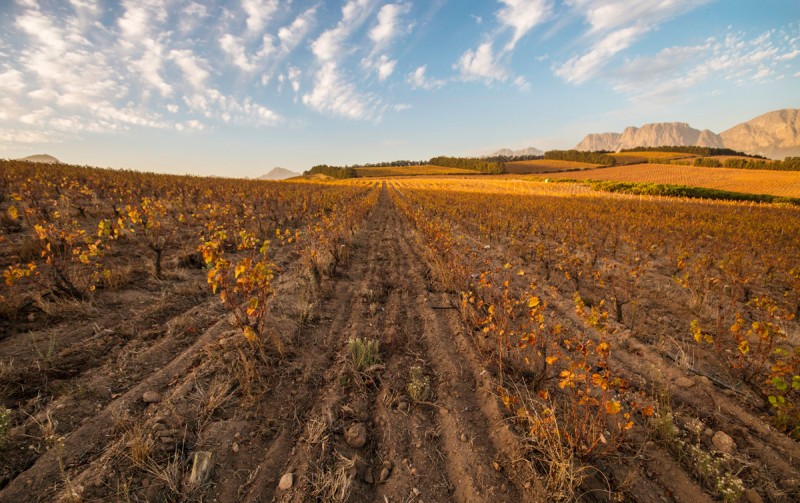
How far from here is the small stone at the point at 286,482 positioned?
228 centimetres

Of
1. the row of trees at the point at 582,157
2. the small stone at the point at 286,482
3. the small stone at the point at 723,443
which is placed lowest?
the small stone at the point at 723,443

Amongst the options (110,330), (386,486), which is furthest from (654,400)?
(110,330)

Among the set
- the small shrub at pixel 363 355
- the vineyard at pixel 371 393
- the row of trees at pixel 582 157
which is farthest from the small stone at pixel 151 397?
the row of trees at pixel 582 157

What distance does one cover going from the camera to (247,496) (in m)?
2.23

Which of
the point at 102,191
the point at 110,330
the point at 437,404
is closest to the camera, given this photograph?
the point at 437,404

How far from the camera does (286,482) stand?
7.52ft

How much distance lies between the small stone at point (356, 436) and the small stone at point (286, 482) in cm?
56

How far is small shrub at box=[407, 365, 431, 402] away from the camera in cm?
326

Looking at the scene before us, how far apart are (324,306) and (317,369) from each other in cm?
182

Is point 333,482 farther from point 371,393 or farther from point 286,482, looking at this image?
point 371,393

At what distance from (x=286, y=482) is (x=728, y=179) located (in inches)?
2551

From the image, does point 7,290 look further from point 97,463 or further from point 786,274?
point 786,274

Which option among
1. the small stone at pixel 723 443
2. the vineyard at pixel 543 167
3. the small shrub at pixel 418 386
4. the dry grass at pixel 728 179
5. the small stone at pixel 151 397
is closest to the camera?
the small stone at pixel 723 443

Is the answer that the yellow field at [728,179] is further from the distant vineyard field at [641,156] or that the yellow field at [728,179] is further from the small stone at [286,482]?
the small stone at [286,482]
